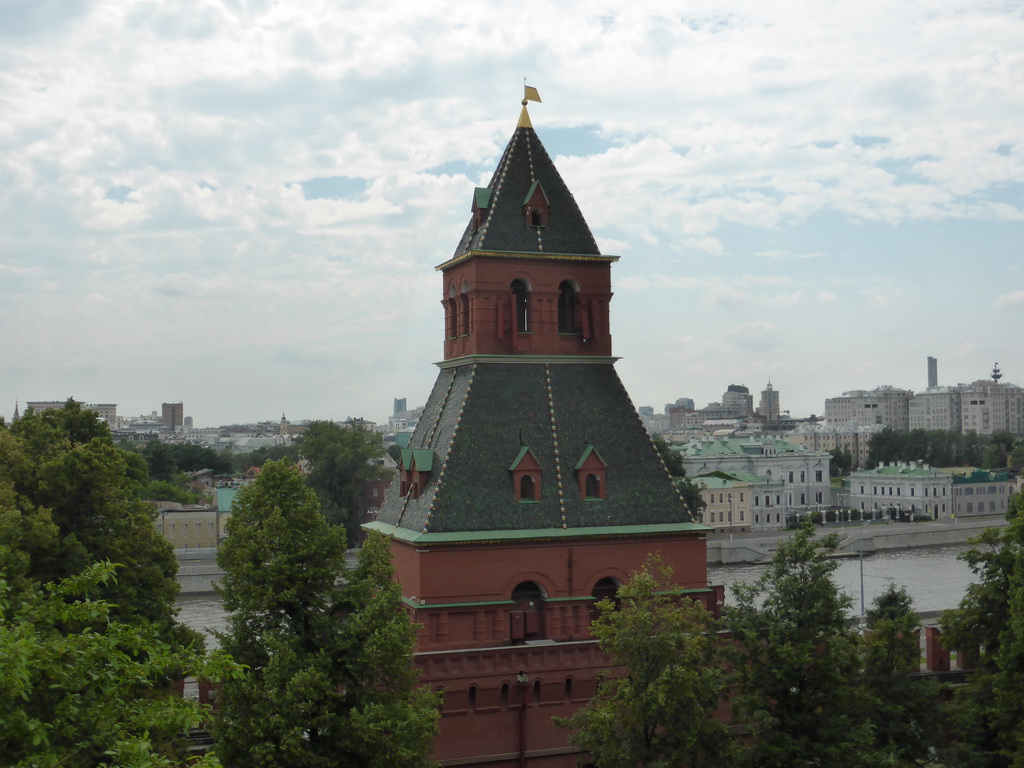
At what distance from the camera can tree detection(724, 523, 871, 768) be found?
2036cm

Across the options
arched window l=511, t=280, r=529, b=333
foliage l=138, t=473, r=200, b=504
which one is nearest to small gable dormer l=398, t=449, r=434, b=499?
arched window l=511, t=280, r=529, b=333

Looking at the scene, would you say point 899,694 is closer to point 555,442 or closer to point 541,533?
point 541,533

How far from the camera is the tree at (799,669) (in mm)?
20359

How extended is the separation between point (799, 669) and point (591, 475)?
Result: 7942 millimetres

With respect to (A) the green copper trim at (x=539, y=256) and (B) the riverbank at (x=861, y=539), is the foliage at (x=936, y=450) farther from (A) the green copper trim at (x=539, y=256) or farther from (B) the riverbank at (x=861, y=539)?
(A) the green copper trim at (x=539, y=256)

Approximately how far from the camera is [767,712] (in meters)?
20.1

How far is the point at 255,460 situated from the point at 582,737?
17178 cm

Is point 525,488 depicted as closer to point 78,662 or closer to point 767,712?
point 767,712

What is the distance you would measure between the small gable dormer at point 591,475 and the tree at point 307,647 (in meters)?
7.78

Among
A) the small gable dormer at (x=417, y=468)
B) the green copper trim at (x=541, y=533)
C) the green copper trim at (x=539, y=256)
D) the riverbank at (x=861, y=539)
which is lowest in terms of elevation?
the riverbank at (x=861, y=539)

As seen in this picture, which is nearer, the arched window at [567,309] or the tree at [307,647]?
the tree at [307,647]

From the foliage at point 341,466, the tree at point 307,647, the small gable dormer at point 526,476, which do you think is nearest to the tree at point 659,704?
the tree at point 307,647

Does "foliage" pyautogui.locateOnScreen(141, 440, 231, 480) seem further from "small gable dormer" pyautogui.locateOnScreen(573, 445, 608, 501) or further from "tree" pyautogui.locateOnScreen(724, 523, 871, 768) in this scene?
"tree" pyautogui.locateOnScreen(724, 523, 871, 768)

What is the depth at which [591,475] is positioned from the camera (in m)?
27.3
